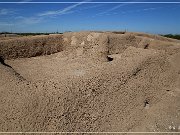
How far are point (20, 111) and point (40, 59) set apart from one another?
24.0 ft

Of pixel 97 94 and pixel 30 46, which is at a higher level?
pixel 30 46

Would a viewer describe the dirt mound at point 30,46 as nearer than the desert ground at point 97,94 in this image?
No

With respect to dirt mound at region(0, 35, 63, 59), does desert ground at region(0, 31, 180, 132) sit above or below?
below

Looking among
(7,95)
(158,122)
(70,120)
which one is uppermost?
(7,95)

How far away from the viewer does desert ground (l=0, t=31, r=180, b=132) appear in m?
6.14

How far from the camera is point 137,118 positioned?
24.3 ft

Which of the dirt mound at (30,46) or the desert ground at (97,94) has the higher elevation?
the dirt mound at (30,46)

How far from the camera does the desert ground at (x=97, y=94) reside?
614cm

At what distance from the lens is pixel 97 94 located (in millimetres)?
7434

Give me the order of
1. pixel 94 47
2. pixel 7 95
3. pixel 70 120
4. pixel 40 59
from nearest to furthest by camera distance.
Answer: pixel 70 120, pixel 7 95, pixel 94 47, pixel 40 59

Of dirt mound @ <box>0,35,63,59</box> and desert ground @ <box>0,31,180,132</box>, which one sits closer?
desert ground @ <box>0,31,180,132</box>

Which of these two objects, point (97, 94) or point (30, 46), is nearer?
point (97, 94)

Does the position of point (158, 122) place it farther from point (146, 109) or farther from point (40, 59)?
point (40, 59)

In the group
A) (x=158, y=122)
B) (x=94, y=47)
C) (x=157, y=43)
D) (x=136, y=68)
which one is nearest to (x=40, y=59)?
(x=94, y=47)
